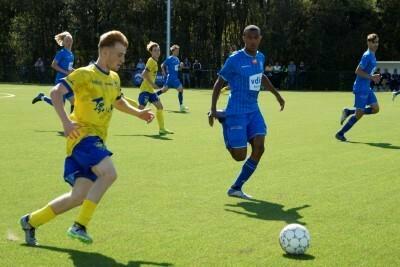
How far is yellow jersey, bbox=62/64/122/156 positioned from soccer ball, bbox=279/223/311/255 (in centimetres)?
172

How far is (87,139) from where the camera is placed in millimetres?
5301

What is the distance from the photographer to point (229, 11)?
44.3m

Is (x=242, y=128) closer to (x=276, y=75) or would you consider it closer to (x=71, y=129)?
(x=71, y=129)

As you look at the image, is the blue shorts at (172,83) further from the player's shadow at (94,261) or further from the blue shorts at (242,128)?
the player's shadow at (94,261)

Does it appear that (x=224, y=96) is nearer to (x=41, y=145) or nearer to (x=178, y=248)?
(x=41, y=145)

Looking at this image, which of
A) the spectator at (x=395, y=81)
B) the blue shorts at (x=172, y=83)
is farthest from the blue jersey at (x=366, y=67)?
the spectator at (x=395, y=81)

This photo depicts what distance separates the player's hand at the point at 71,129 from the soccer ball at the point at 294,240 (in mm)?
1879

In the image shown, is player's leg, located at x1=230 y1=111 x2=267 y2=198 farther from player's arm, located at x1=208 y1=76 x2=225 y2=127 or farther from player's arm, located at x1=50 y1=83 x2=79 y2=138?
player's arm, located at x1=50 y1=83 x2=79 y2=138

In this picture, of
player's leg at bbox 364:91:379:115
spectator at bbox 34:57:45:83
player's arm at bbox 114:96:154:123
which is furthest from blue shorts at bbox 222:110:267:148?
spectator at bbox 34:57:45:83

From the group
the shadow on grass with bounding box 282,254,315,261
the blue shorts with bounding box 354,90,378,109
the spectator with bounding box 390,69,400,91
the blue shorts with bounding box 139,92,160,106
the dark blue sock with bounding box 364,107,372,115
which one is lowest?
the spectator with bounding box 390,69,400,91

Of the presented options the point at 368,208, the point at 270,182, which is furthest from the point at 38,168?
the point at 368,208

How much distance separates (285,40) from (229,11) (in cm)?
457

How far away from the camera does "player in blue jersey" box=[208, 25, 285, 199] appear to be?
25.3ft

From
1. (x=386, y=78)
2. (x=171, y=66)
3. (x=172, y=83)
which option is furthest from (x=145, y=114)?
(x=386, y=78)
